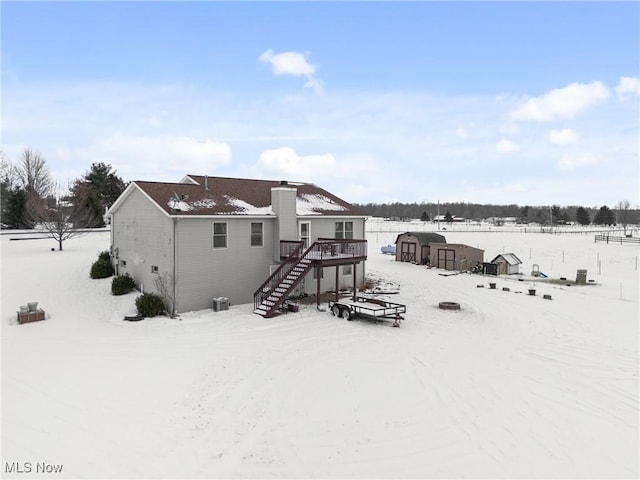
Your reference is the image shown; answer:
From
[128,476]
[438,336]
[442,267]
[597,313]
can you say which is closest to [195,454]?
[128,476]

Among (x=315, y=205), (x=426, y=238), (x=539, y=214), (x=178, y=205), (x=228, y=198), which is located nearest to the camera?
(x=178, y=205)

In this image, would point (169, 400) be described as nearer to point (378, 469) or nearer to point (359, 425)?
point (359, 425)

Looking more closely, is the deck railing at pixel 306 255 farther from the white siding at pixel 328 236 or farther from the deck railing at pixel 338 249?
the white siding at pixel 328 236

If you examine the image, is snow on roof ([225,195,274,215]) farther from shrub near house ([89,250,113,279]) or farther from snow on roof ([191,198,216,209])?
shrub near house ([89,250,113,279])

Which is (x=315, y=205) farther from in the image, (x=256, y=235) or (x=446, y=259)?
(x=446, y=259)

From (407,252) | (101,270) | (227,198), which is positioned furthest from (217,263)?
(407,252)

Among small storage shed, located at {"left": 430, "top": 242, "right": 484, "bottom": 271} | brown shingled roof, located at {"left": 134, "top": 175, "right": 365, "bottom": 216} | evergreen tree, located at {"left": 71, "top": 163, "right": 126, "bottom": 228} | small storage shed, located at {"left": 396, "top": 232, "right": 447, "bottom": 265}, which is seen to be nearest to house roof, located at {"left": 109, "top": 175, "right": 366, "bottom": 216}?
brown shingled roof, located at {"left": 134, "top": 175, "right": 365, "bottom": 216}

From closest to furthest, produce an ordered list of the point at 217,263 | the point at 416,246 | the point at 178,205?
the point at 178,205 < the point at 217,263 < the point at 416,246
